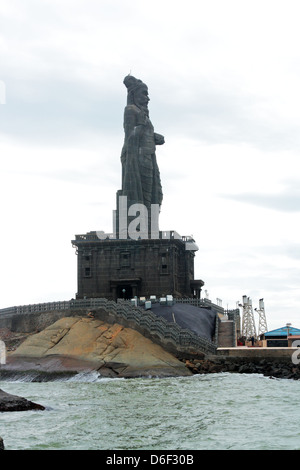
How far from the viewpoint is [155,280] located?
70.8 m

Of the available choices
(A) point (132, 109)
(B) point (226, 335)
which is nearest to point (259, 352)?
(B) point (226, 335)

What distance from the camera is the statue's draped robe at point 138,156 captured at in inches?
3004

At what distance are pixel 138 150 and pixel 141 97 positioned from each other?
555 cm

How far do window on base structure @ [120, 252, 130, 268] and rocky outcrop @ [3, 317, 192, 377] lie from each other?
1352 cm

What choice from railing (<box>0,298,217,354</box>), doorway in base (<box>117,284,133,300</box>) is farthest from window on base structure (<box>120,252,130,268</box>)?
railing (<box>0,298,217,354</box>)

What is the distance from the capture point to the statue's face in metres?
77.9

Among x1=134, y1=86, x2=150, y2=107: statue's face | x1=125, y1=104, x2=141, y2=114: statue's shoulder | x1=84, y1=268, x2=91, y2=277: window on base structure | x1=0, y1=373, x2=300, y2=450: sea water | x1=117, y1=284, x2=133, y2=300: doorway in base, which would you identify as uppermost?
x1=134, y1=86, x2=150, y2=107: statue's face

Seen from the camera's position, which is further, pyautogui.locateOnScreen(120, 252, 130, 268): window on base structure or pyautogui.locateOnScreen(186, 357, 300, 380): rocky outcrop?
pyautogui.locateOnScreen(120, 252, 130, 268): window on base structure

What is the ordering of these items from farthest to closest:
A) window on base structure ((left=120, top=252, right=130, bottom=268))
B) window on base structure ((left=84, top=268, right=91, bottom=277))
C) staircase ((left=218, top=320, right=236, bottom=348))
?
window on base structure ((left=84, top=268, right=91, bottom=277)) < window on base structure ((left=120, top=252, right=130, bottom=268)) < staircase ((left=218, top=320, right=236, bottom=348))

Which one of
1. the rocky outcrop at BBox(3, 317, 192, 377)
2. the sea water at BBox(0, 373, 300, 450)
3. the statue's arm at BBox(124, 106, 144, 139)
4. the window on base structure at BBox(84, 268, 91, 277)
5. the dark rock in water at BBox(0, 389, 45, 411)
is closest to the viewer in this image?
the sea water at BBox(0, 373, 300, 450)

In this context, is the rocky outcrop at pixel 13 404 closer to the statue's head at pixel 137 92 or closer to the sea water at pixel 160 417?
the sea water at pixel 160 417

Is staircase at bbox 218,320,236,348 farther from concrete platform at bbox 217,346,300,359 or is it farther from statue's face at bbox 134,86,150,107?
statue's face at bbox 134,86,150,107

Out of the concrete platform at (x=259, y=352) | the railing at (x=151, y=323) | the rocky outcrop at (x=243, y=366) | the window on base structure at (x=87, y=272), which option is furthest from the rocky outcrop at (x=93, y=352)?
the window on base structure at (x=87, y=272)

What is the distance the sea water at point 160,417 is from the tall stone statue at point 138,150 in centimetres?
3446
